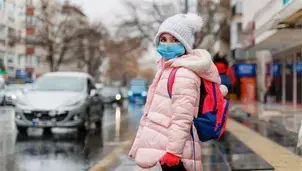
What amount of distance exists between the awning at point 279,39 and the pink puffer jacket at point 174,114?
13.3 metres

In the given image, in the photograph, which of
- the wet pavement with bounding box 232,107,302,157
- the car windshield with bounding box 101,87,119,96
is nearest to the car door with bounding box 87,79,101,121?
the wet pavement with bounding box 232,107,302,157

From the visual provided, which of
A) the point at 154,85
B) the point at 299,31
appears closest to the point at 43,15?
the point at 299,31

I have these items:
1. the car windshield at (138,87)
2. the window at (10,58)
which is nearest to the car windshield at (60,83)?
the car windshield at (138,87)

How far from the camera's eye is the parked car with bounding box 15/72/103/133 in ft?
42.1

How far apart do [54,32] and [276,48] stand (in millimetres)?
29891

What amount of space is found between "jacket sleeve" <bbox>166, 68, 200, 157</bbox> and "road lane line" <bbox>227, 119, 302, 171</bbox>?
4.25m

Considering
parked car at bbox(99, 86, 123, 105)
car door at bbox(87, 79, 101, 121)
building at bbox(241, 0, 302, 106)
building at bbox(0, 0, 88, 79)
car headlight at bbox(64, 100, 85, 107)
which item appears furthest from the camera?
building at bbox(0, 0, 88, 79)

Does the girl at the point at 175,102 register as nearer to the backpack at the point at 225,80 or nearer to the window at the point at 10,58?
the backpack at the point at 225,80

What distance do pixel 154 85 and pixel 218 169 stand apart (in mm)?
4250

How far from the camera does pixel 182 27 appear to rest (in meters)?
3.71

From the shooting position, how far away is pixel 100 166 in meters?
8.20

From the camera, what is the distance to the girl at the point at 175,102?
3.47 meters

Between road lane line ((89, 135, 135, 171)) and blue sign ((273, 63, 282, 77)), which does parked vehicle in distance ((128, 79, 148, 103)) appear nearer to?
blue sign ((273, 63, 282, 77))

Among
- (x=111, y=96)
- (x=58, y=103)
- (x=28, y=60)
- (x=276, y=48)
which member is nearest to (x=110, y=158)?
(x=58, y=103)
